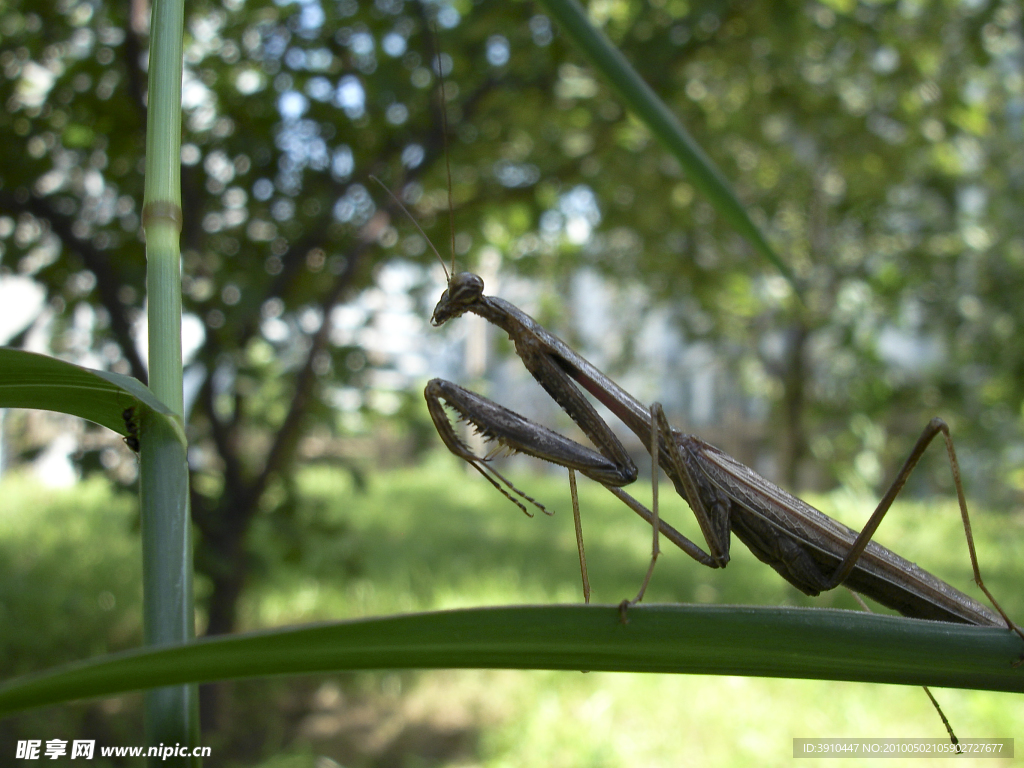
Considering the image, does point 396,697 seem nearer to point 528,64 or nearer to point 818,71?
point 528,64

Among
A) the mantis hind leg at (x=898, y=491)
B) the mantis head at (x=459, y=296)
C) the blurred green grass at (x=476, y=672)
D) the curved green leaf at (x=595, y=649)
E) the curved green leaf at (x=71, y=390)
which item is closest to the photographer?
the curved green leaf at (x=595, y=649)

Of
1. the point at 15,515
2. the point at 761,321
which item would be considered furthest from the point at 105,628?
the point at 761,321

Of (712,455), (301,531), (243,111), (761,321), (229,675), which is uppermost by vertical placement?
(761,321)

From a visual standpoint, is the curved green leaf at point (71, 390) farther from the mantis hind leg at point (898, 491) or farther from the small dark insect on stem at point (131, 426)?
the mantis hind leg at point (898, 491)

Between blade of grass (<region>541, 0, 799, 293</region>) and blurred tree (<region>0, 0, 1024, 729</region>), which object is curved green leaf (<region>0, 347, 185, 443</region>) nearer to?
blade of grass (<region>541, 0, 799, 293</region>)

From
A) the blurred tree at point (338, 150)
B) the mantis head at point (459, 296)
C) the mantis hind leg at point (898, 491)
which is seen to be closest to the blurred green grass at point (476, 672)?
the blurred tree at point (338, 150)

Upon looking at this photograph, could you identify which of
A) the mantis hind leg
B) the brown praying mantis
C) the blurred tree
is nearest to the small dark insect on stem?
the brown praying mantis
